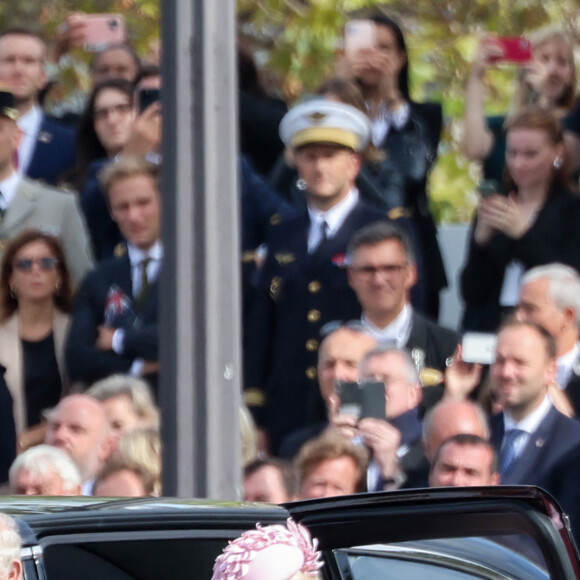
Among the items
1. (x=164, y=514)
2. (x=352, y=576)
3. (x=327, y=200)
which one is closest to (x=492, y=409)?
(x=327, y=200)

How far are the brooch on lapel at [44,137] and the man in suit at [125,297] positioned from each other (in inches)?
35.2

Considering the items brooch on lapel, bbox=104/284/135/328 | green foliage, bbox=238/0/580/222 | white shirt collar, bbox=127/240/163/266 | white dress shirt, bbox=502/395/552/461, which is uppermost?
green foliage, bbox=238/0/580/222

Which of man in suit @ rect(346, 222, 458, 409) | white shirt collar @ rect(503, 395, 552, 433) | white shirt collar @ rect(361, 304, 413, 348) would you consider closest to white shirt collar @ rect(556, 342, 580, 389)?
white shirt collar @ rect(503, 395, 552, 433)

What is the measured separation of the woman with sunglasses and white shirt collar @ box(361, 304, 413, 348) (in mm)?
1470

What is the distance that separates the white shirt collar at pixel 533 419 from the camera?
588cm

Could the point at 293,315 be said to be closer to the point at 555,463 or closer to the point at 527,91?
the point at 555,463

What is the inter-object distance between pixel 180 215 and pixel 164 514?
147 centimetres

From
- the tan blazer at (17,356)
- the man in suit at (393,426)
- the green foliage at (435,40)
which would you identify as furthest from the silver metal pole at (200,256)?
the green foliage at (435,40)

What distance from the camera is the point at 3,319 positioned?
7125mm

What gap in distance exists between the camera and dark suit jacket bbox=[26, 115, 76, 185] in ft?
25.9

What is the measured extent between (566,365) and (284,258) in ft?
4.55

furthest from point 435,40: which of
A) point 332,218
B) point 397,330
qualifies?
point 397,330

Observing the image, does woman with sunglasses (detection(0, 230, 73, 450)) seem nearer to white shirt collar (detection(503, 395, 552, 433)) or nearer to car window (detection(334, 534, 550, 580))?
white shirt collar (detection(503, 395, 552, 433))

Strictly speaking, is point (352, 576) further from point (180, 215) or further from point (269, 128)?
point (269, 128)
